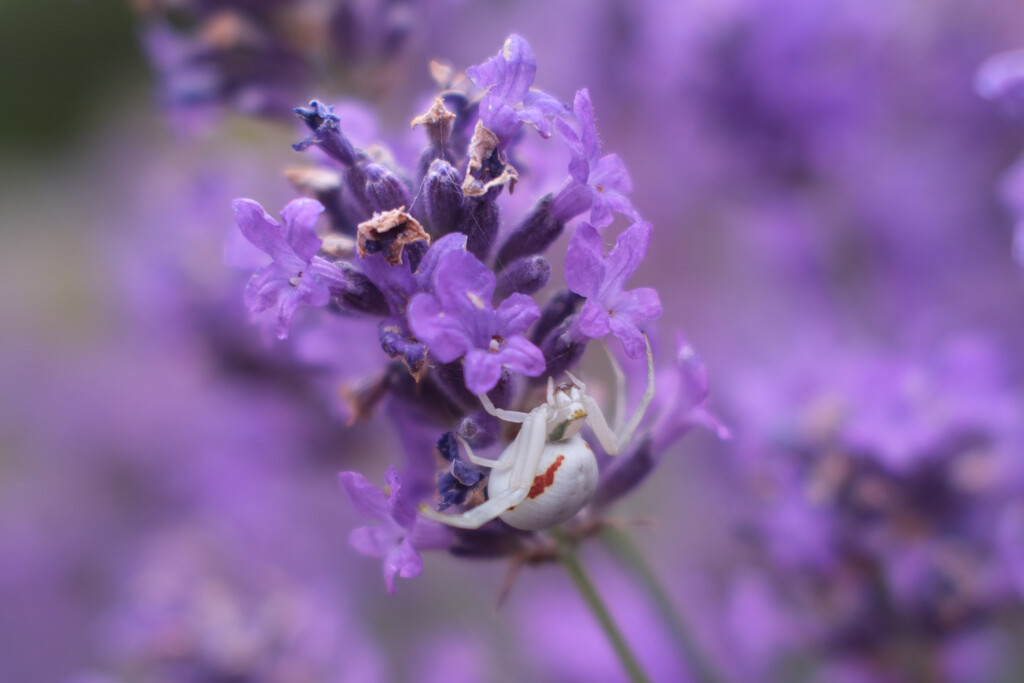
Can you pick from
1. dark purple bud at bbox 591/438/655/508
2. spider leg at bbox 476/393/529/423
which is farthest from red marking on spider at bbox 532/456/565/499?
dark purple bud at bbox 591/438/655/508

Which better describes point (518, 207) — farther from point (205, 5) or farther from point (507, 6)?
point (507, 6)

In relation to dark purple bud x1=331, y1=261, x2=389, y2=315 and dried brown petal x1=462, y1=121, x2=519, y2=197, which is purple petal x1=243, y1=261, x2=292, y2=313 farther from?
dried brown petal x1=462, y1=121, x2=519, y2=197

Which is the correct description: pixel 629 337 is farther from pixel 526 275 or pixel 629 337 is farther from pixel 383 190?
pixel 383 190

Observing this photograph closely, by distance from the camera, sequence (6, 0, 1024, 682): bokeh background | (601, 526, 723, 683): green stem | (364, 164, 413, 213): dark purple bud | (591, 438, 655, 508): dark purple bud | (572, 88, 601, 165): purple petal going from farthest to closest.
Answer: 1. (6, 0, 1024, 682): bokeh background
2. (601, 526, 723, 683): green stem
3. (591, 438, 655, 508): dark purple bud
4. (364, 164, 413, 213): dark purple bud
5. (572, 88, 601, 165): purple petal

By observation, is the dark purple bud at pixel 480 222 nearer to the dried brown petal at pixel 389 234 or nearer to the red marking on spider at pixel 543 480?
the dried brown petal at pixel 389 234

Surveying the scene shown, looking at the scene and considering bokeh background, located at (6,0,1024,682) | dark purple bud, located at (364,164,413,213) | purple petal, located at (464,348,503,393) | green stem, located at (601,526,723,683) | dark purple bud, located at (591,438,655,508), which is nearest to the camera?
purple petal, located at (464,348,503,393)

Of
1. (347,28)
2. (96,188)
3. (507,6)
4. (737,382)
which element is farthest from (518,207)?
(96,188)
